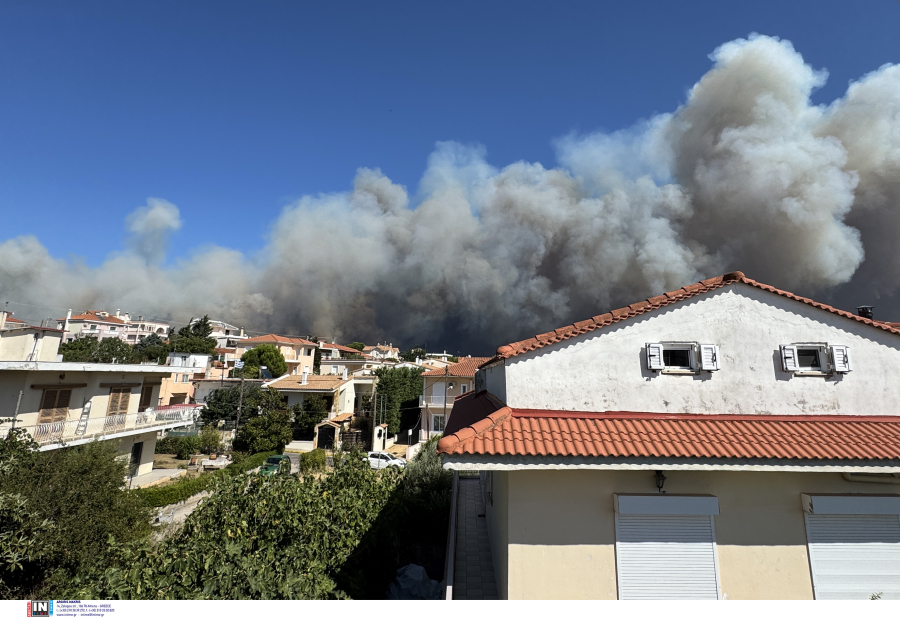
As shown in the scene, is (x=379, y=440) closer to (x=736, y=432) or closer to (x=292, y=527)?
(x=292, y=527)

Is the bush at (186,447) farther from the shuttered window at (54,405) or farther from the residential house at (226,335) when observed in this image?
the residential house at (226,335)

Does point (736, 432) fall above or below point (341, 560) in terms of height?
above

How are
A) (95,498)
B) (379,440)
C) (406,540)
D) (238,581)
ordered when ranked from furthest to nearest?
1. (379,440)
2. (406,540)
3. (95,498)
4. (238,581)

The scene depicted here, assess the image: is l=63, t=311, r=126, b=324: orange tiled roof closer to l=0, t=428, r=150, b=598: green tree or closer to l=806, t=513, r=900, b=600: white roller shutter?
l=0, t=428, r=150, b=598: green tree

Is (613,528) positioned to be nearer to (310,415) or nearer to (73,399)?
(73,399)

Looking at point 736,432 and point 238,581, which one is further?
point 736,432

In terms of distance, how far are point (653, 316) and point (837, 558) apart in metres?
4.46

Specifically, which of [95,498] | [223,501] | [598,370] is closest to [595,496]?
[598,370]

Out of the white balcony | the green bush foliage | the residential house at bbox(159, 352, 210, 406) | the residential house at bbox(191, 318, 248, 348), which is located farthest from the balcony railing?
the residential house at bbox(191, 318, 248, 348)

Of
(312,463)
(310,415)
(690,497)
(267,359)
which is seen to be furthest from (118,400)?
(267,359)

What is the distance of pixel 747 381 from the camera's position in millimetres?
7430

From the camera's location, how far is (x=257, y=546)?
7.09 m

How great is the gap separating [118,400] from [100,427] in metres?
2.54
